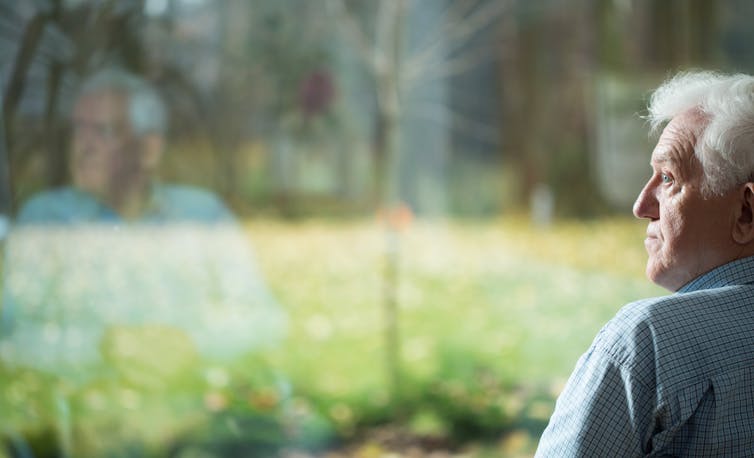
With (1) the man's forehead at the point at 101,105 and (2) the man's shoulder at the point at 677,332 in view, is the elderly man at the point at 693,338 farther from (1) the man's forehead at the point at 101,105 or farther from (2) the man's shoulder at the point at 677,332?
(1) the man's forehead at the point at 101,105

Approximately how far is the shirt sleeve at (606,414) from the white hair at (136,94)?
2.48m

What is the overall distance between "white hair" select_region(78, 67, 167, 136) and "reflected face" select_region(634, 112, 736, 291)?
92.7 inches

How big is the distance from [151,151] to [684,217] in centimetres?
245

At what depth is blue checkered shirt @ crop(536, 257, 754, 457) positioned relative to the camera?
1.07 m

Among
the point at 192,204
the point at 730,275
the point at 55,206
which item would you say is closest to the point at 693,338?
the point at 730,275

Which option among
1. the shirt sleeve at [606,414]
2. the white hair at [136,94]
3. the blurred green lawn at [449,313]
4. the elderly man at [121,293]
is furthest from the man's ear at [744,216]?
the white hair at [136,94]

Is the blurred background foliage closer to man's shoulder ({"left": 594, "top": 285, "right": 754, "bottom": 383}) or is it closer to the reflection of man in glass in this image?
the reflection of man in glass

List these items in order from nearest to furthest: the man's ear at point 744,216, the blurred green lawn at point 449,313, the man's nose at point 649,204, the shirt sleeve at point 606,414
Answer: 1. the shirt sleeve at point 606,414
2. the man's ear at point 744,216
3. the man's nose at point 649,204
4. the blurred green lawn at point 449,313

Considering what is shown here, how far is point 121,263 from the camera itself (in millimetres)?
3367

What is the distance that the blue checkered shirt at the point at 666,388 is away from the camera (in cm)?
107

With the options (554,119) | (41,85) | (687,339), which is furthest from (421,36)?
(687,339)

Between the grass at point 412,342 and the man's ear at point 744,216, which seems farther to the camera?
the grass at point 412,342

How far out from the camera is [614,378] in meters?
1.08

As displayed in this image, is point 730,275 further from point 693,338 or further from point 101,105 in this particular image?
point 101,105
